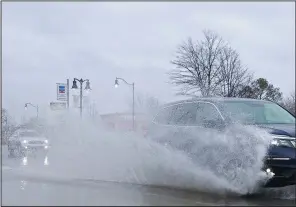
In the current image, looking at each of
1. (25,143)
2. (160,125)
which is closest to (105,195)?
(160,125)

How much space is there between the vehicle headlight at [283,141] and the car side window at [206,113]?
1.09 meters

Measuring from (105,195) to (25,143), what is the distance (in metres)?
11.8

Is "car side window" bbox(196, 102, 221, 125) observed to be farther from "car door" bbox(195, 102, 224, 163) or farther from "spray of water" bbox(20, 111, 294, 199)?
"spray of water" bbox(20, 111, 294, 199)

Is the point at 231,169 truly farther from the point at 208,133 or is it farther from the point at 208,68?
the point at 208,68

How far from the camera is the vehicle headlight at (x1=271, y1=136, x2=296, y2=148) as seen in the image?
694 cm

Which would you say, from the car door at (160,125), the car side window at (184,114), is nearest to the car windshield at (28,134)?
the car door at (160,125)

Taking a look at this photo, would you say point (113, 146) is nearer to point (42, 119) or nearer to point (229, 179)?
point (229, 179)

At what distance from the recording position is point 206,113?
8.16 metres

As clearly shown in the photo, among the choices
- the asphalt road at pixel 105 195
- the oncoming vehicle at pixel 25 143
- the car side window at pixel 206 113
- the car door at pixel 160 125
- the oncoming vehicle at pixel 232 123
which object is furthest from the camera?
the oncoming vehicle at pixel 25 143

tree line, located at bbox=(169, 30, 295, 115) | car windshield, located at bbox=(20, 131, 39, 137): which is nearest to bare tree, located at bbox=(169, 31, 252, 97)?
tree line, located at bbox=(169, 30, 295, 115)

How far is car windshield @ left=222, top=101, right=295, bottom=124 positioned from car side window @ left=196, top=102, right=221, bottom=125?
0.17 meters

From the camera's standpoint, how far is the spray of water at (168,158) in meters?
6.93

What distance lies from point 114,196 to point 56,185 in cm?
174

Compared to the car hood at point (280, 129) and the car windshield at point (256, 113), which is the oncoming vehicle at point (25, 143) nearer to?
the car windshield at point (256, 113)
